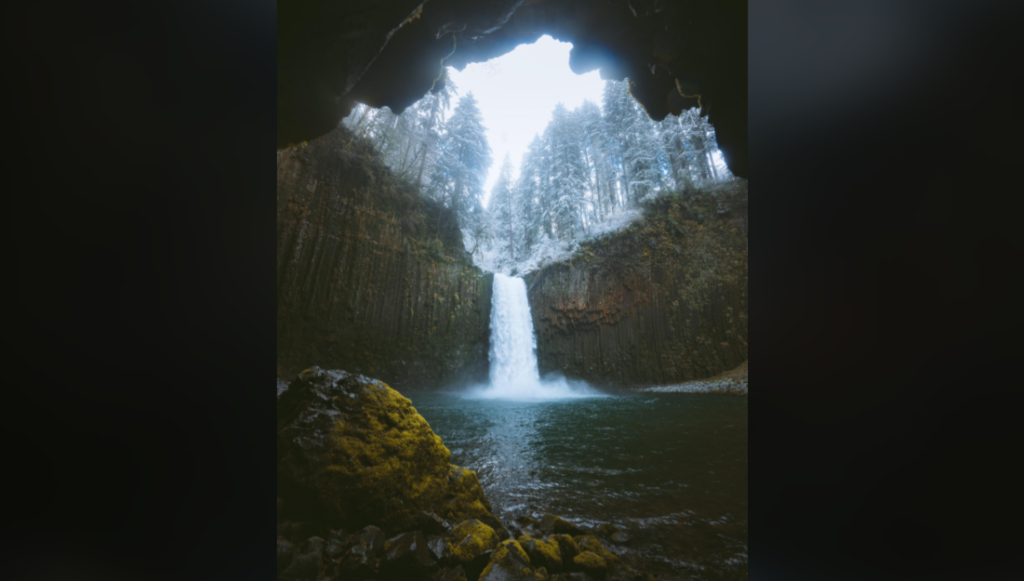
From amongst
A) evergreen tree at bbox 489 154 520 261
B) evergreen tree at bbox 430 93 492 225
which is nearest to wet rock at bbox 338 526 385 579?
evergreen tree at bbox 489 154 520 261

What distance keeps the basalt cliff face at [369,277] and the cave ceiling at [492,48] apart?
5.26 metres

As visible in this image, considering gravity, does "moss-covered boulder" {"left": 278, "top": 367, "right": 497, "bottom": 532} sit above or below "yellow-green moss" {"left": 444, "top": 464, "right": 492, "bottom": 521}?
above

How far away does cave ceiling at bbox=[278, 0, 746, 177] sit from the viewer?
3256mm

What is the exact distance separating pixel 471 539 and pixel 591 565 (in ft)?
2.16

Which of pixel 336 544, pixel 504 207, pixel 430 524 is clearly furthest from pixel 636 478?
pixel 504 207

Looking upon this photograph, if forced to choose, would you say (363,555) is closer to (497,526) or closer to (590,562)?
(497,526)

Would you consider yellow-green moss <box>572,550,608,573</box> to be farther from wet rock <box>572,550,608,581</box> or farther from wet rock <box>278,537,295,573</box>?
wet rock <box>278,537,295,573</box>

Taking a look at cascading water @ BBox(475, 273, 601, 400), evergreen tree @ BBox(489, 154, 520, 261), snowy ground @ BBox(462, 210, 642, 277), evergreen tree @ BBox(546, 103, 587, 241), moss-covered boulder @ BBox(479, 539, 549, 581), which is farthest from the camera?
snowy ground @ BBox(462, 210, 642, 277)

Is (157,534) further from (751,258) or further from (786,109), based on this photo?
(786,109)

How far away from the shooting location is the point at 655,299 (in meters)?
12.2

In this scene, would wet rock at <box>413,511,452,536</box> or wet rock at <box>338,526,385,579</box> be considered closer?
wet rock at <box>338,526,385,579</box>

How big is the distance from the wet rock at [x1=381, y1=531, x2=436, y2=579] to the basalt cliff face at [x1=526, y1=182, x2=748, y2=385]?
11.4 meters

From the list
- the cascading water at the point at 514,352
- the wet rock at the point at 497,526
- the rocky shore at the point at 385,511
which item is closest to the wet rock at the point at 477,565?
the rocky shore at the point at 385,511

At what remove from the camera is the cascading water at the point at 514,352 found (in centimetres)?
1133
